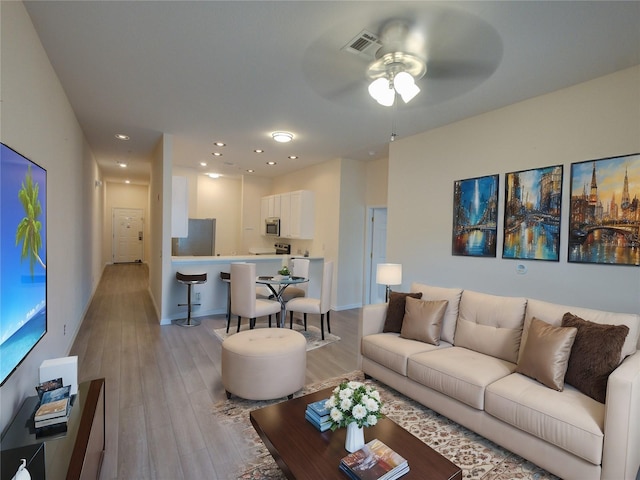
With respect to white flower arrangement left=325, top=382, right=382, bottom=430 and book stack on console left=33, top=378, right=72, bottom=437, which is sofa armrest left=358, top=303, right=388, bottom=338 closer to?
white flower arrangement left=325, top=382, right=382, bottom=430

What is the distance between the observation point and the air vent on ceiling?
222cm

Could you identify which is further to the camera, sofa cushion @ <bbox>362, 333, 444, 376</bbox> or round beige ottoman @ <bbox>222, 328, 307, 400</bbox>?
sofa cushion @ <bbox>362, 333, 444, 376</bbox>

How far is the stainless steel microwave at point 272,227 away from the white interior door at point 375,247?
2221 mm

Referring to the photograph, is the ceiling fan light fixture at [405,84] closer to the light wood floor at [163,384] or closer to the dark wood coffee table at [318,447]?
the dark wood coffee table at [318,447]

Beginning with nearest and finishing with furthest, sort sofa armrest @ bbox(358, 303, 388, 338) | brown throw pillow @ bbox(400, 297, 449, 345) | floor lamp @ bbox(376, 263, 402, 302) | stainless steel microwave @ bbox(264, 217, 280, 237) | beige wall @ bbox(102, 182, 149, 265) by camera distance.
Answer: brown throw pillow @ bbox(400, 297, 449, 345) < sofa armrest @ bbox(358, 303, 388, 338) < floor lamp @ bbox(376, 263, 402, 302) < stainless steel microwave @ bbox(264, 217, 280, 237) < beige wall @ bbox(102, 182, 149, 265)

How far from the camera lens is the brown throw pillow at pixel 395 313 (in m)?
3.25

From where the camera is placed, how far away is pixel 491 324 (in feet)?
9.24

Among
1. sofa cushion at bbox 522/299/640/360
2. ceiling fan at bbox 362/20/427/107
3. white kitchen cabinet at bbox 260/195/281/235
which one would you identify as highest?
ceiling fan at bbox 362/20/427/107

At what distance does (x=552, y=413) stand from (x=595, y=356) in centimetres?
49

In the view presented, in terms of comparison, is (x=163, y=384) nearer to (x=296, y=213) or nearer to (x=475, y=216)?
(x=475, y=216)

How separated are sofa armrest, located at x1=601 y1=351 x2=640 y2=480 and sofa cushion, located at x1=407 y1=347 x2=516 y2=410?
0.65m

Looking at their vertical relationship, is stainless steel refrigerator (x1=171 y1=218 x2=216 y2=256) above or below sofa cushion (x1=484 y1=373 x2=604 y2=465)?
above

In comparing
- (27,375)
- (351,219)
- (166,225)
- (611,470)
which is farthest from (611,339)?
(166,225)

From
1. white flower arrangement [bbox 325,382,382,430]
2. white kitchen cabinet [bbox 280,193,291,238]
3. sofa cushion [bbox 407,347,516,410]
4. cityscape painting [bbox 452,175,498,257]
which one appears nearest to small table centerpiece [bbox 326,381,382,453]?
white flower arrangement [bbox 325,382,382,430]
